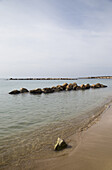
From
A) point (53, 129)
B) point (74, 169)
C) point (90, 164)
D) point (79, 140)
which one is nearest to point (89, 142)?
point (79, 140)

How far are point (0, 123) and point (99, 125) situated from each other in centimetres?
529

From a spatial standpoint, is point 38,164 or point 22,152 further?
point 22,152

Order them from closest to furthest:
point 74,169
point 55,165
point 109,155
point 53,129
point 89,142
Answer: point 74,169
point 55,165
point 109,155
point 89,142
point 53,129

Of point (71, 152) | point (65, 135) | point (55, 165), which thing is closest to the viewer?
point (55, 165)

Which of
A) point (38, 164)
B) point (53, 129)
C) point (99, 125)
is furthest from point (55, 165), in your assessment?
point (99, 125)

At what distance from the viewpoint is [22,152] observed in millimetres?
4023

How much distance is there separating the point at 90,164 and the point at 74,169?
0.47 m

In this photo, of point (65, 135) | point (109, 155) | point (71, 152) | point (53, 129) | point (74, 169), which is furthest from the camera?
point (53, 129)

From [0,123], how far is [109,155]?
225 inches

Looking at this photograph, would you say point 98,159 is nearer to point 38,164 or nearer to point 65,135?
point 38,164

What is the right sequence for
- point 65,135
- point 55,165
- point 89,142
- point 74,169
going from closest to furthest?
point 74,169
point 55,165
point 89,142
point 65,135

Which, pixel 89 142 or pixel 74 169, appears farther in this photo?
pixel 89 142

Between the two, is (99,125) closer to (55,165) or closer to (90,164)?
(90,164)

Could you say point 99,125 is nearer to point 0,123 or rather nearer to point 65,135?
point 65,135
